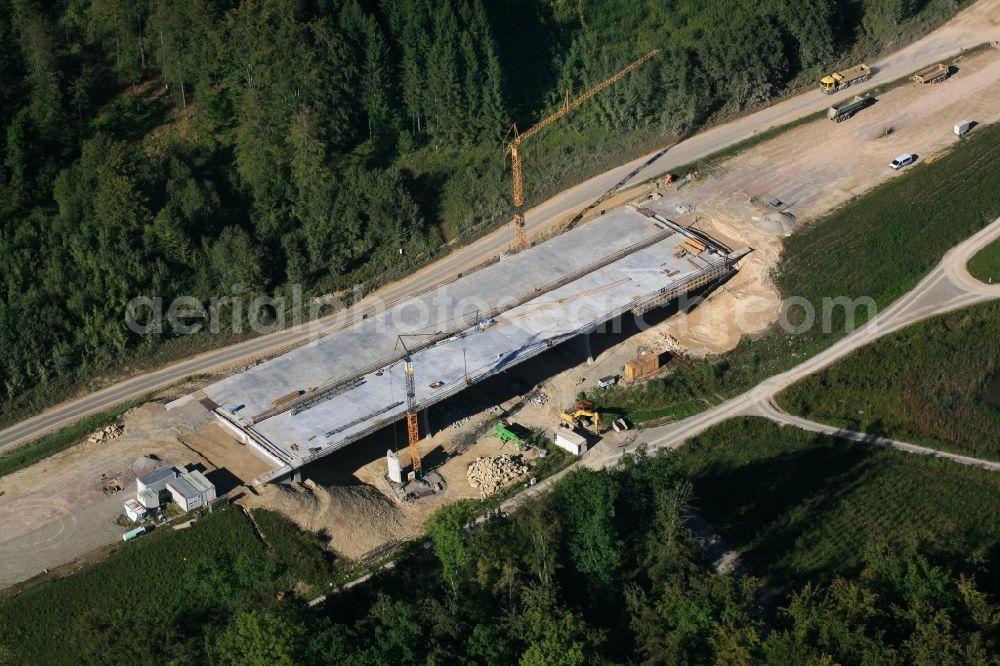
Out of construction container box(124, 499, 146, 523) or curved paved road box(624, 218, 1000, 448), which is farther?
curved paved road box(624, 218, 1000, 448)

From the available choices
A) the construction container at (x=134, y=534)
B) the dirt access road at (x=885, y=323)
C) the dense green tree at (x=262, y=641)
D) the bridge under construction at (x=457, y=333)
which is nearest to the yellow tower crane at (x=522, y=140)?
the bridge under construction at (x=457, y=333)

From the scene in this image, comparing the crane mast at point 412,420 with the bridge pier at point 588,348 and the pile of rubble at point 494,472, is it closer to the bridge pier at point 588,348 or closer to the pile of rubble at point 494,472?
the pile of rubble at point 494,472

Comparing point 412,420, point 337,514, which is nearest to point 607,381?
point 412,420

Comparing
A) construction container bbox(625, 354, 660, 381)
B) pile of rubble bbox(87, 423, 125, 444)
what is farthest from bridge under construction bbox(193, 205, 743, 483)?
pile of rubble bbox(87, 423, 125, 444)

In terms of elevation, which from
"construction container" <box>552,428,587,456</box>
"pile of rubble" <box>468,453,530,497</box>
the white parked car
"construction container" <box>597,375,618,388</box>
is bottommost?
"pile of rubble" <box>468,453,530,497</box>

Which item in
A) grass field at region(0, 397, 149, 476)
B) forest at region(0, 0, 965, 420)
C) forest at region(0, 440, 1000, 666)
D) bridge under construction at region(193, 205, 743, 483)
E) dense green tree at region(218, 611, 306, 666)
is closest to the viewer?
dense green tree at region(218, 611, 306, 666)

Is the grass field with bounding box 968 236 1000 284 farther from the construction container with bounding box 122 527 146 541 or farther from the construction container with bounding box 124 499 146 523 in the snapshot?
the construction container with bounding box 122 527 146 541
